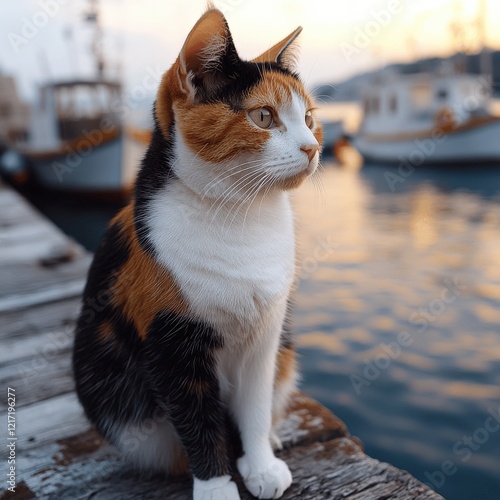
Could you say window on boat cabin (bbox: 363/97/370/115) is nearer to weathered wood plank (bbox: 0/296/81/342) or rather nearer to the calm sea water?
the calm sea water

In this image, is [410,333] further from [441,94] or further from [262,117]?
[441,94]

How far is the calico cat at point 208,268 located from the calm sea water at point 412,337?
0.78 feet

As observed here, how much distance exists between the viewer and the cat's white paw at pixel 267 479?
1.10 metres

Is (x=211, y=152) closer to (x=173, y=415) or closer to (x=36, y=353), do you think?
(x=173, y=415)

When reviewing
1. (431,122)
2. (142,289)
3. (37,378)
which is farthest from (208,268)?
(431,122)

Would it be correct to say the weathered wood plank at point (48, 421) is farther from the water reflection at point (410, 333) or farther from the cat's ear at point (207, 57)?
the cat's ear at point (207, 57)

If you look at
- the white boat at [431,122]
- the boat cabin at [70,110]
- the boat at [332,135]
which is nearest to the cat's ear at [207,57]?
the boat cabin at [70,110]

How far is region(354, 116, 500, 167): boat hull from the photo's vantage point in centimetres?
1101

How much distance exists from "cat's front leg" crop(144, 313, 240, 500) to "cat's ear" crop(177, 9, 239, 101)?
1.51 feet

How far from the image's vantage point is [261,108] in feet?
3.10

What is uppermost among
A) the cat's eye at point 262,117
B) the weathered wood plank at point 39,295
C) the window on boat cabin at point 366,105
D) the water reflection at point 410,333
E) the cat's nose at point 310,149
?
the cat's eye at point 262,117

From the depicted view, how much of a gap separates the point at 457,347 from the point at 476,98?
11531 millimetres

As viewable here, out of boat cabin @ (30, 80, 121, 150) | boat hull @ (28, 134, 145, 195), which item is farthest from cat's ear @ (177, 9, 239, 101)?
boat cabin @ (30, 80, 121, 150)

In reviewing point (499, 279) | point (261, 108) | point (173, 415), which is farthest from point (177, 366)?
point (499, 279)
